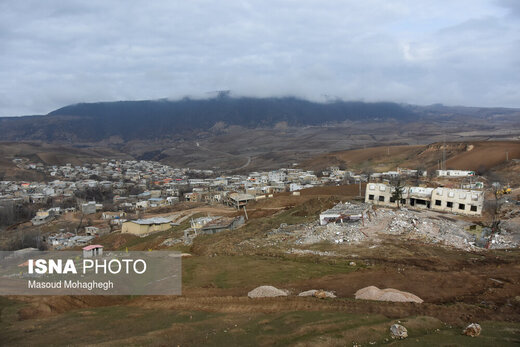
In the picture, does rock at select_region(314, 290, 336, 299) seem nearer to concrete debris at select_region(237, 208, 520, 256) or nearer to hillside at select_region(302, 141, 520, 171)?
concrete debris at select_region(237, 208, 520, 256)

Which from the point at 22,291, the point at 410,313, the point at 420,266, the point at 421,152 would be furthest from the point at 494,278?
the point at 421,152

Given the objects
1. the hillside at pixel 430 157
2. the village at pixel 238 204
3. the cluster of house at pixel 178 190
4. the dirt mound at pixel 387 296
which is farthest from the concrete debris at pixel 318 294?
the hillside at pixel 430 157

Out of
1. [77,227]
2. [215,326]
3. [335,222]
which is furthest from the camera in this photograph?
[77,227]

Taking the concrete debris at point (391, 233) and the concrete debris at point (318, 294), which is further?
the concrete debris at point (391, 233)

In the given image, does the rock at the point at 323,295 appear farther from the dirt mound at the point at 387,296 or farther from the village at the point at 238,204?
the village at the point at 238,204

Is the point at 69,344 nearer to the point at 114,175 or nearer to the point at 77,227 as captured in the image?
the point at 77,227

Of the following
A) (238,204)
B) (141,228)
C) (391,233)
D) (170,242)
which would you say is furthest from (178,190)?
(391,233)
